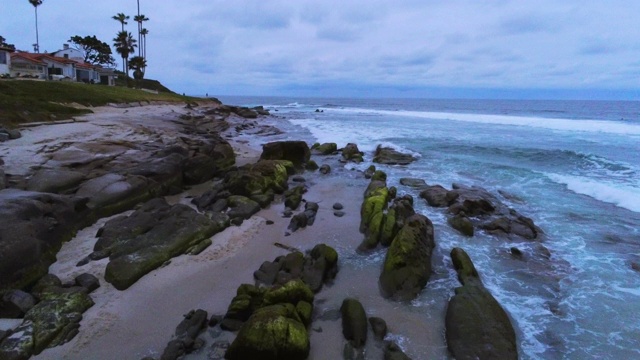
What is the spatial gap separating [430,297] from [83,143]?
14763 mm

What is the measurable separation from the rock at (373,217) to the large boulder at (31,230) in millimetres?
7327

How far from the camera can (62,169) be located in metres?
11.6

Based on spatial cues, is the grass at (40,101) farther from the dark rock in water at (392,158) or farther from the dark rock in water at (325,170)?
the dark rock in water at (392,158)

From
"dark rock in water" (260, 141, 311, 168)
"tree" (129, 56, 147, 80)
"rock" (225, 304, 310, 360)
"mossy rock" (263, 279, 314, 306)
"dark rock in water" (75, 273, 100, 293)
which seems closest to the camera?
"rock" (225, 304, 310, 360)

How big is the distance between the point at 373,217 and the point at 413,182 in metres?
6.46

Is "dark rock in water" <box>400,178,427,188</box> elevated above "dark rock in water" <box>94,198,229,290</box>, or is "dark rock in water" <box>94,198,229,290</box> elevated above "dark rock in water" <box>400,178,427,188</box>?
"dark rock in water" <box>400,178,427,188</box>

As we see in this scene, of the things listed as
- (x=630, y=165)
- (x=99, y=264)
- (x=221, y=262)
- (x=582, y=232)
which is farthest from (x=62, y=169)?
(x=630, y=165)

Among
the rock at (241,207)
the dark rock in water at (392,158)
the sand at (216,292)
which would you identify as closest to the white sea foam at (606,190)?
the dark rock in water at (392,158)

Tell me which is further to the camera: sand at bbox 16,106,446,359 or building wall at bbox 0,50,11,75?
building wall at bbox 0,50,11,75

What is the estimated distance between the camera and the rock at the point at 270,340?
539 cm

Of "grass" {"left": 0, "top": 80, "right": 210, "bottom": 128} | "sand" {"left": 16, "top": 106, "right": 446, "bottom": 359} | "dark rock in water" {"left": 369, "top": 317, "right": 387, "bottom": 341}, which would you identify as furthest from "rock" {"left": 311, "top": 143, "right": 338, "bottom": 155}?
"dark rock in water" {"left": 369, "top": 317, "right": 387, "bottom": 341}

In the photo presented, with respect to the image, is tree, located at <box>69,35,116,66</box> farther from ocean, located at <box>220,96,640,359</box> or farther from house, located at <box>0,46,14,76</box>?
ocean, located at <box>220,96,640,359</box>

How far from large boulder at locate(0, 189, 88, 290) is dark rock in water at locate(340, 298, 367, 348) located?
624 cm

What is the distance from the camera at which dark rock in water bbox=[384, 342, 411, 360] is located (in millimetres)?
5711
